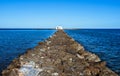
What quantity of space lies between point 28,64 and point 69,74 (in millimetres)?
3634

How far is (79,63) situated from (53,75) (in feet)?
11.2

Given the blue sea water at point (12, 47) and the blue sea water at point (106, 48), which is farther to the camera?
the blue sea water at point (12, 47)

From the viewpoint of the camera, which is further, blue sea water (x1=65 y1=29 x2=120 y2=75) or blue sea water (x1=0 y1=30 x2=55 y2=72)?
blue sea water (x1=0 y1=30 x2=55 y2=72)

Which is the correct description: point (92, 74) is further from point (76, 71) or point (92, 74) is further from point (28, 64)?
point (28, 64)

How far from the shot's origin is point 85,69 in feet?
43.3

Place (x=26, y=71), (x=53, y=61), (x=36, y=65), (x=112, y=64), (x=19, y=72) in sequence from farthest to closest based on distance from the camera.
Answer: (x=112, y=64)
(x=53, y=61)
(x=36, y=65)
(x=26, y=71)
(x=19, y=72)

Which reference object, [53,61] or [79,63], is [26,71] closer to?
[53,61]

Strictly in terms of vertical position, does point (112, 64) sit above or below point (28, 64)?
below

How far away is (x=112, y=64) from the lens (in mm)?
21500

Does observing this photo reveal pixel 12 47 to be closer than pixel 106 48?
No

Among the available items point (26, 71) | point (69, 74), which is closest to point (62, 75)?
point (69, 74)

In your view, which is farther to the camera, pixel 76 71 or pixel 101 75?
pixel 76 71

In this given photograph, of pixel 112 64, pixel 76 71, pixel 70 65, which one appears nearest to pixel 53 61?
pixel 70 65

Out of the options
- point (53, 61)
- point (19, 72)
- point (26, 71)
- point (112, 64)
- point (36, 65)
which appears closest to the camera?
point (19, 72)
